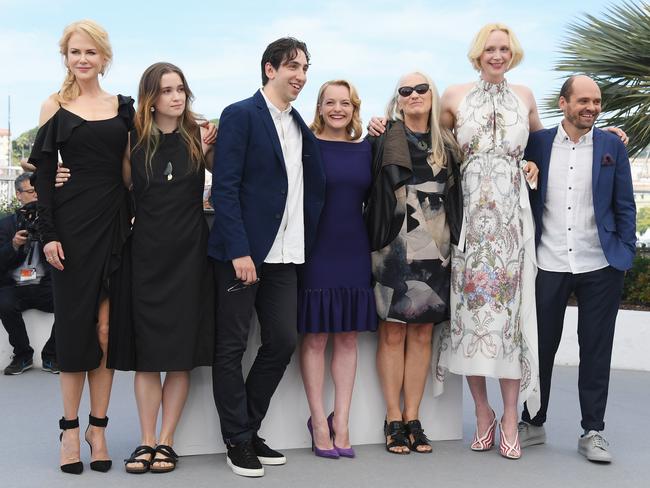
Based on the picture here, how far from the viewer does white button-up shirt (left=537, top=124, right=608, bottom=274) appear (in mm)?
4160

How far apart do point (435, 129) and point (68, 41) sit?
182cm

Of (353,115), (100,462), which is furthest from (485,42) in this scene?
(100,462)

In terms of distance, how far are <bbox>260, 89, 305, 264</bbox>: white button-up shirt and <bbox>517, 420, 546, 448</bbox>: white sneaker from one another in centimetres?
158

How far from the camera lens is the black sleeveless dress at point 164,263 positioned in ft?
12.3

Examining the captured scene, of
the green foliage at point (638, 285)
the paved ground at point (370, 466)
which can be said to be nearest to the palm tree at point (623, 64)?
the green foliage at point (638, 285)

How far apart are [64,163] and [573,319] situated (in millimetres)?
5464

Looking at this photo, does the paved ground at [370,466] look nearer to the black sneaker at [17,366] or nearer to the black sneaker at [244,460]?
the black sneaker at [244,460]

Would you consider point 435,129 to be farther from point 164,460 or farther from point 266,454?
point 164,460

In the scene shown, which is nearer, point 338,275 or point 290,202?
point 290,202

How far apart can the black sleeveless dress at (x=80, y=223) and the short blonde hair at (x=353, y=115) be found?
0.99 m

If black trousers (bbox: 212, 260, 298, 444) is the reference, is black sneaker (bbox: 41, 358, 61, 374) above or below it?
below

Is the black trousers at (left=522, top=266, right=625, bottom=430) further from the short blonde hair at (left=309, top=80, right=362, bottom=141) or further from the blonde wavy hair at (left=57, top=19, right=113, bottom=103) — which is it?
the blonde wavy hair at (left=57, top=19, right=113, bottom=103)

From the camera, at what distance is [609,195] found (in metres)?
4.15

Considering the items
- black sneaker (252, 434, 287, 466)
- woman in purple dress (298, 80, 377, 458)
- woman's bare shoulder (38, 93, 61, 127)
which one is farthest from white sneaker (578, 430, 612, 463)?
woman's bare shoulder (38, 93, 61, 127)
